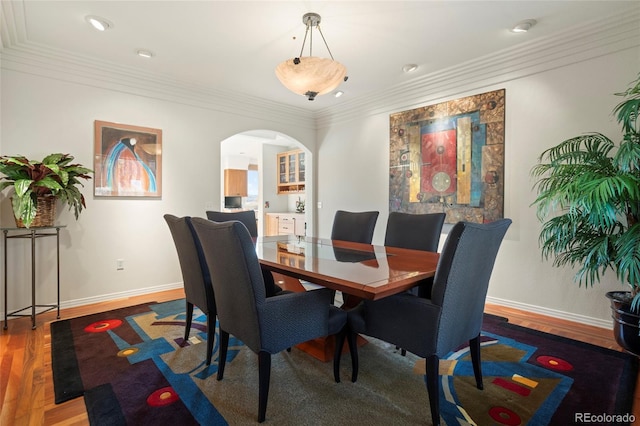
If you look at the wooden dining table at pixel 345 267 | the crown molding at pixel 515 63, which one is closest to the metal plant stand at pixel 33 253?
the wooden dining table at pixel 345 267

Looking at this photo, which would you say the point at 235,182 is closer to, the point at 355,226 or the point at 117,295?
the point at 117,295

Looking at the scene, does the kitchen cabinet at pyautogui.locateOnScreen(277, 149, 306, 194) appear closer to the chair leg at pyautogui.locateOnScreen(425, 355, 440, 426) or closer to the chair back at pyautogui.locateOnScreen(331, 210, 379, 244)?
the chair back at pyautogui.locateOnScreen(331, 210, 379, 244)

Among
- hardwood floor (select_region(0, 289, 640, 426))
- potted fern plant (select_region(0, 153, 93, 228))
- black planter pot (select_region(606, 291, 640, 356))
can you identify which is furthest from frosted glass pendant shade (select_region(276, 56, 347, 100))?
black planter pot (select_region(606, 291, 640, 356))

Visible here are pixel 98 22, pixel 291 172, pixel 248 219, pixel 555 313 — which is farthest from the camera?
pixel 291 172

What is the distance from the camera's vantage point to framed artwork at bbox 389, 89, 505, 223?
354cm

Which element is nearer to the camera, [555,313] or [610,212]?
[610,212]

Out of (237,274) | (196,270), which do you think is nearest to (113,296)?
(196,270)

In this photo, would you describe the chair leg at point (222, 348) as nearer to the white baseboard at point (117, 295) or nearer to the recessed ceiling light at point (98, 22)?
the white baseboard at point (117, 295)

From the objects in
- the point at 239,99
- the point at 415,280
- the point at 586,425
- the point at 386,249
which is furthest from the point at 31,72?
the point at 586,425

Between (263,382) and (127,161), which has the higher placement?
(127,161)

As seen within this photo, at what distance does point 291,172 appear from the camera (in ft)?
24.5

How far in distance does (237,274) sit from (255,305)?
18 cm

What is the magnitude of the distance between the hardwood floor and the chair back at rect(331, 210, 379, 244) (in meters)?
1.50

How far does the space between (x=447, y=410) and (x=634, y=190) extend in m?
1.82
